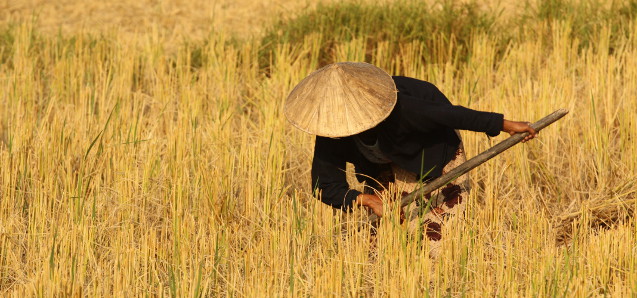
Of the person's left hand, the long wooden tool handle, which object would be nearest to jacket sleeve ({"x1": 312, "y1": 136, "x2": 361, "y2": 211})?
the long wooden tool handle

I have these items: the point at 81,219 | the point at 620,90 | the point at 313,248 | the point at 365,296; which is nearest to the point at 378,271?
the point at 365,296

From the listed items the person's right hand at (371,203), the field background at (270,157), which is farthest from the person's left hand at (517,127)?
the person's right hand at (371,203)

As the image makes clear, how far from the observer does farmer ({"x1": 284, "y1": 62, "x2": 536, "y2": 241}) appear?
301cm

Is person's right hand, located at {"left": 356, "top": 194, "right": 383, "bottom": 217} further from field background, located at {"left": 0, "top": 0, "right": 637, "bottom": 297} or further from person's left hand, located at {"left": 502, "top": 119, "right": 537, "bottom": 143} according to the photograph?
person's left hand, located at {"left": 502, "top": 119, "right": 537, "bottom": 143}

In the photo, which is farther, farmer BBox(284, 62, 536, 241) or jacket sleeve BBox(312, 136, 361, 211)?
jacket sleeve BBox(312, 136, 361, 211)

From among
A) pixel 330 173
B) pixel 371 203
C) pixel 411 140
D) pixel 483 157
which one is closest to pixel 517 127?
pixel 483 157

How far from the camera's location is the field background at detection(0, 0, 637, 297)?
3033 millimetres

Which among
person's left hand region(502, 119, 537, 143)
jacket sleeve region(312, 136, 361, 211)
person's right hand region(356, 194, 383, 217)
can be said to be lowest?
person's right hand region(356, 194, 383, 217)

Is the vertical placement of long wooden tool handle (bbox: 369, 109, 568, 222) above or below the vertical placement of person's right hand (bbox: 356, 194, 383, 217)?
above

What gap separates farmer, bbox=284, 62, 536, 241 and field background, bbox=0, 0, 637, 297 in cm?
16

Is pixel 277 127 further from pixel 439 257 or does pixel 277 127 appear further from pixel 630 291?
pixel 630 291

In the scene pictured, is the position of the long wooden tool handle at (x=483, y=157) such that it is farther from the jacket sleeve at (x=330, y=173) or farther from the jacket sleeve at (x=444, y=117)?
the jacket sleeve at (x=330, y=173)

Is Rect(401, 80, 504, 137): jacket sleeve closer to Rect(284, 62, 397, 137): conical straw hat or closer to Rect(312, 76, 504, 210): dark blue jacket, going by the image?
Rect(312, 76, 504, 210): dark blue jacket

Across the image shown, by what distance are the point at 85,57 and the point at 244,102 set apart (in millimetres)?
1165
